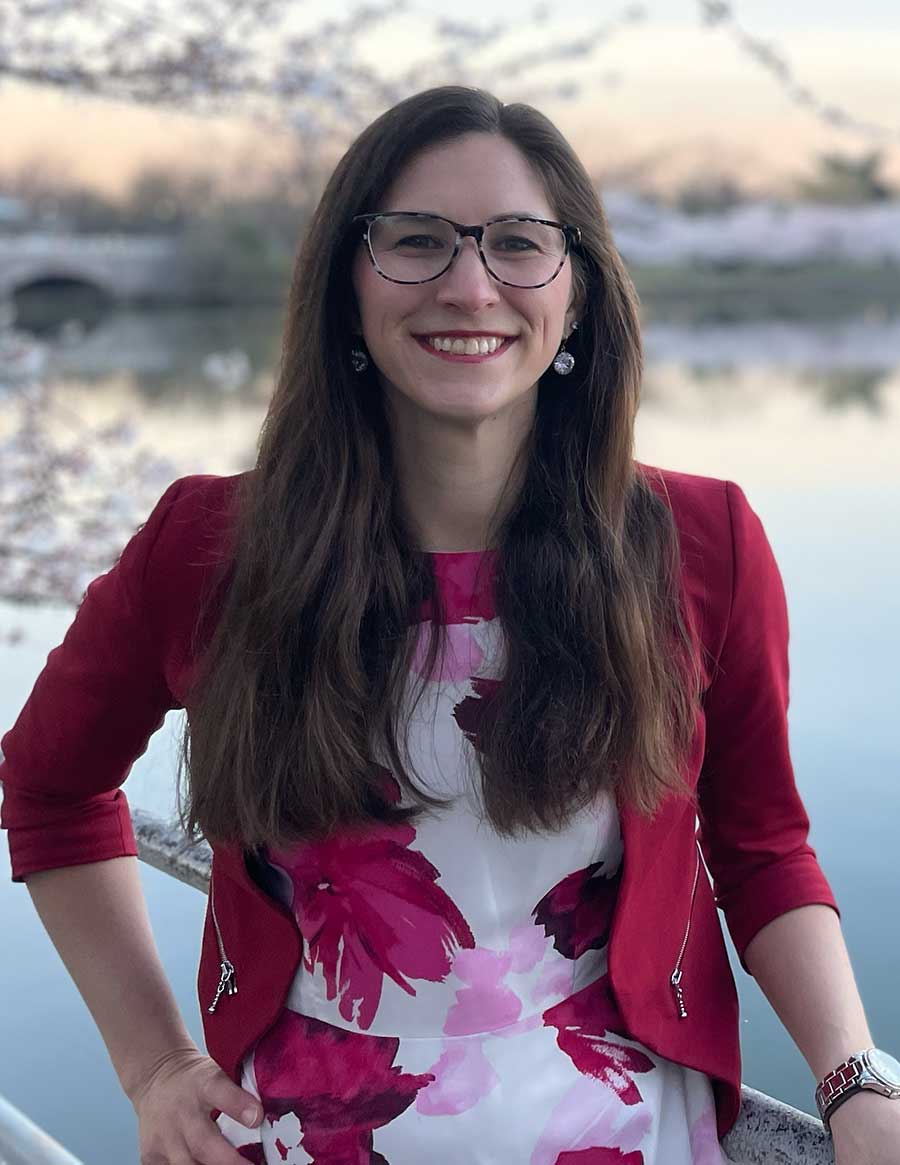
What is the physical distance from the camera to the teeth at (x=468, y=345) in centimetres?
122

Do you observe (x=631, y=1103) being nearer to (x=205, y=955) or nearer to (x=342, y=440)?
(x=205, y=955)

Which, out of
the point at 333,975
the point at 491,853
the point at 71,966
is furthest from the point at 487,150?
the point at 71,966

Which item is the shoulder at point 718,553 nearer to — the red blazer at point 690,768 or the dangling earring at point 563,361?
the red blazer at point 690,768

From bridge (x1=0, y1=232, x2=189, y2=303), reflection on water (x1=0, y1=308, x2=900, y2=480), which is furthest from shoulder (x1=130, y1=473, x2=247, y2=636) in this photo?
bridge (x1=0, y1=232, x2=189, y2=303)

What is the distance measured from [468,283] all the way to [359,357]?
0.18 m

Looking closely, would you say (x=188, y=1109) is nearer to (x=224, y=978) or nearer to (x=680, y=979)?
(x=224, y=978)

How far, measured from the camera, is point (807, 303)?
23.9 meters

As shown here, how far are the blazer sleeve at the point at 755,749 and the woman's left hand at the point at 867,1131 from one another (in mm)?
188

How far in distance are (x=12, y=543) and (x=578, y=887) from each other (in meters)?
4.19

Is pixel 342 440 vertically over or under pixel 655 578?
over

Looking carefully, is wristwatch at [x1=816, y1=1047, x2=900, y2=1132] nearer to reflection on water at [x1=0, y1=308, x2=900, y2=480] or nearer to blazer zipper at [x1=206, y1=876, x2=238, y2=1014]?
blazer zipper at [x1=206, y1=876, x2=238, y2=1014]

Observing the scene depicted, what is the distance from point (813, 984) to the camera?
3.92ft

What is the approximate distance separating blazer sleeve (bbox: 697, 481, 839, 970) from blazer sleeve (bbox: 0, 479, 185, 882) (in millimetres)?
519

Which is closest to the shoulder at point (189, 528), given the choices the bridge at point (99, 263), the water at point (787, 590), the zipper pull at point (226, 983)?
the water at point (787, 590)
